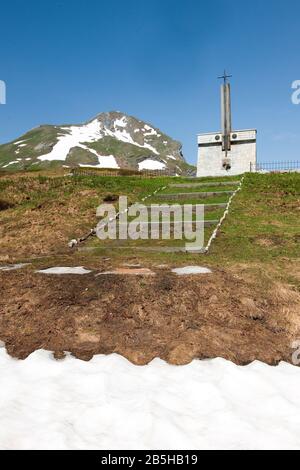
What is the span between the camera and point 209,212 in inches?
885

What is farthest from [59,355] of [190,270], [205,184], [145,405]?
[205,184]

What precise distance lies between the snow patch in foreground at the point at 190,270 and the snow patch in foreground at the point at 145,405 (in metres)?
4.28

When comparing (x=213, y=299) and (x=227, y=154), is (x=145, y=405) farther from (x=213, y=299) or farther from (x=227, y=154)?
(x=227, y=154)

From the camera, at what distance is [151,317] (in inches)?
390

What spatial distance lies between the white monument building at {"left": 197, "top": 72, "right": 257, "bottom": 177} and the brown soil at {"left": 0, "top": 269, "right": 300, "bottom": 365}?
27.3 m

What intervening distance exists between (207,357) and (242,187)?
70.5ft

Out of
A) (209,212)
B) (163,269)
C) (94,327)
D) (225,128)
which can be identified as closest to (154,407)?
(94,327)

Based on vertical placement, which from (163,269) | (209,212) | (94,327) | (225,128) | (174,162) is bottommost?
(94,327)

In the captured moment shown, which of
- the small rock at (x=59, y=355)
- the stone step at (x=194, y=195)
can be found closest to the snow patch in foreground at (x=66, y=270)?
the small rock at (x=59, y=355)

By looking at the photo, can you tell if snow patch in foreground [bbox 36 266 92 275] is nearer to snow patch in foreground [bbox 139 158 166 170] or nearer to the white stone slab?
the white stone slab

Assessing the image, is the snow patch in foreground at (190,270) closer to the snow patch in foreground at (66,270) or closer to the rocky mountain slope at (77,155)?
the snow patch in foreground at (66,270)

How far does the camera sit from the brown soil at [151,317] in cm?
891
